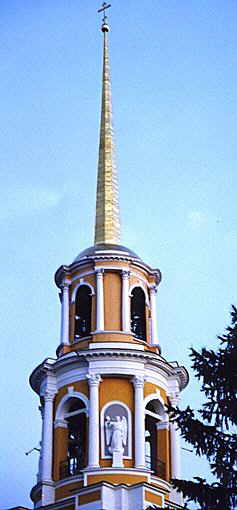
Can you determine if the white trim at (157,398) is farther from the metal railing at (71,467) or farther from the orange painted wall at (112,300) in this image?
the metal railing at (71,467)

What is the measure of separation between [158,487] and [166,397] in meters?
2.74

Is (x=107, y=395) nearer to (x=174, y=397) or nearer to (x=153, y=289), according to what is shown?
(x=174, y=397)

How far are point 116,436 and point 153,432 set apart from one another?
83.5 inches

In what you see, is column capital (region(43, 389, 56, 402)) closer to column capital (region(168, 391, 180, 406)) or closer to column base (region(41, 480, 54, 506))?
column base (region(41, 480, 54, 506))

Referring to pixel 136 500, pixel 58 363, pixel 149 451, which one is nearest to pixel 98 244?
pixel 58 363

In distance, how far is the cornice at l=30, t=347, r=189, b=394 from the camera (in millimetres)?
25766

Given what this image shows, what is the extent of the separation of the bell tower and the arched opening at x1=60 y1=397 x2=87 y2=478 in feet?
0.08

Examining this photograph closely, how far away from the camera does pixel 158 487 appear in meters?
24.7

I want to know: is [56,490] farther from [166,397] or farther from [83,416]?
[166,397]

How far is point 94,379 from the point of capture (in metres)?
25.5

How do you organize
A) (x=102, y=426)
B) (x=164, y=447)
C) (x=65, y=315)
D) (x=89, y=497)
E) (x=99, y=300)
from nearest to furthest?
(x=89, y=497) → (x=102, y=426) → (x=164, y=447) → (x=99, y=300) → (x=65, y=315)

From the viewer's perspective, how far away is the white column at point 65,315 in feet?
89.5

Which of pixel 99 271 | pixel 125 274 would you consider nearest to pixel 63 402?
pixel 99 271

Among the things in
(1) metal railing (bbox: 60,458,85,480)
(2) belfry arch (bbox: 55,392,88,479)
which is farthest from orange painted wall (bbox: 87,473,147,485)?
(2) belfry arch (bbox: 55,392,88,479)
